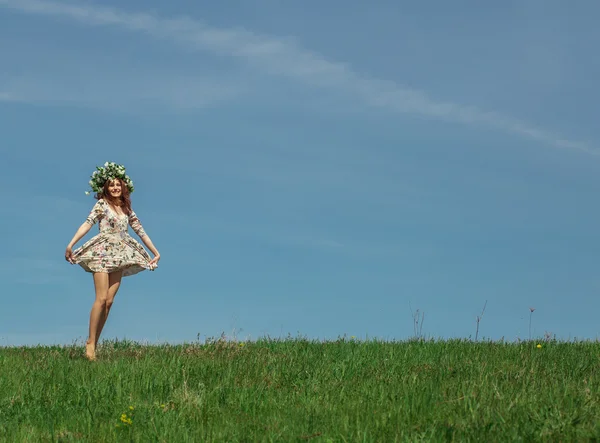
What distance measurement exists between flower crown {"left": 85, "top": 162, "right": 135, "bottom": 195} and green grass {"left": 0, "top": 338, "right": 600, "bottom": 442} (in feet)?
9.79

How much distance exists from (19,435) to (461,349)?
7074mm

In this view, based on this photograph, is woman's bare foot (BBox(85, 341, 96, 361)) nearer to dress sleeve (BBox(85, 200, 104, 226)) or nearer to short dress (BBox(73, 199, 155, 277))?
short dress (BBox(73, 199, 155, 277))

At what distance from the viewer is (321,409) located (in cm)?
707

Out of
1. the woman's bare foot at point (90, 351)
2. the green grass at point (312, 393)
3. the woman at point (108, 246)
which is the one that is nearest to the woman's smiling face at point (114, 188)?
the woman at point (108, 246)

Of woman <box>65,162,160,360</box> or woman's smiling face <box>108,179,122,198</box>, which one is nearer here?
woman <box>65,162,160,360</box>

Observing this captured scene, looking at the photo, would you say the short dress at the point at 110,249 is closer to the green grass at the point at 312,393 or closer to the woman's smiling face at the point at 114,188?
the woman's smiling face at the point at 114,188

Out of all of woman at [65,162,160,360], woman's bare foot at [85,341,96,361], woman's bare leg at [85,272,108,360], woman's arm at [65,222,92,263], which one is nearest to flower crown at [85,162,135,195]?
woman at [65,162,160,360]

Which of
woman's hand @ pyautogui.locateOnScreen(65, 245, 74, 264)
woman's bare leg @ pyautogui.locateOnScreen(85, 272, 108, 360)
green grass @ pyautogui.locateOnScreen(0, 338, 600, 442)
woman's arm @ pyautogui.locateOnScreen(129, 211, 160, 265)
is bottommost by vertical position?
green grass @ pyautogui.locateOnScreen(0, 338, 600, 442)

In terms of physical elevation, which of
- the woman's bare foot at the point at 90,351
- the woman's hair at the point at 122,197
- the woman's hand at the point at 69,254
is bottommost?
the woman's bare foot at the point at 90,351

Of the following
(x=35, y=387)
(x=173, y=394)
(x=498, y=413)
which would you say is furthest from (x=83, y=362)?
(x=498, y=413)

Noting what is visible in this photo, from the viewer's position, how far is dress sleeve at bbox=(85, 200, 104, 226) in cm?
1245

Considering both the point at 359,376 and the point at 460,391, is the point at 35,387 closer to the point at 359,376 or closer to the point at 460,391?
the point at 359,376

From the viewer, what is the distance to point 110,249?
40.5 feet

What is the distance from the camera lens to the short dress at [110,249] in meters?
12.2
